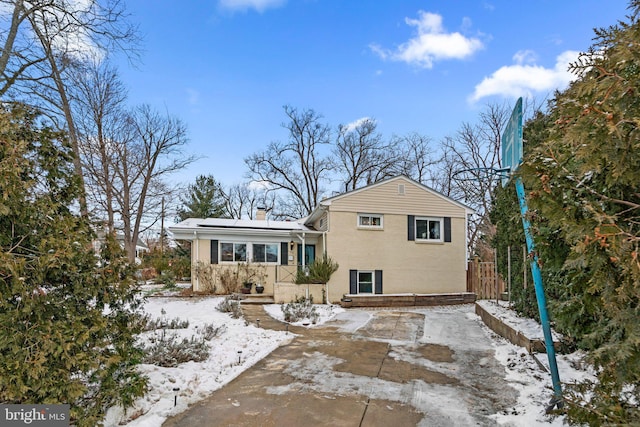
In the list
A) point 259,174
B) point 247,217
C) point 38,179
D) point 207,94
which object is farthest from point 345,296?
point 247,217

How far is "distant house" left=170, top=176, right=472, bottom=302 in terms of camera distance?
14008 millimetres

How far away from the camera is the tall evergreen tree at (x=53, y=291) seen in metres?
2.46

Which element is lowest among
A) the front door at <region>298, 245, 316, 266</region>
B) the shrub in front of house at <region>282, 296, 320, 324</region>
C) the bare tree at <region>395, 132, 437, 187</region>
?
the shrub in front of house at <region>282, 296, 320, 324</region>

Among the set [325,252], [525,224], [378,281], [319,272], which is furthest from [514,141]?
[378,281]

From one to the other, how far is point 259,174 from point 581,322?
27961mm

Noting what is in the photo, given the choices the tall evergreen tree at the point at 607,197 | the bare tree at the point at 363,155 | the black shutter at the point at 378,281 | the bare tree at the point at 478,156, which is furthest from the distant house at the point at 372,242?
the bare tree at the point at 363,155

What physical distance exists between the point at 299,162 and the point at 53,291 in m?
27.1

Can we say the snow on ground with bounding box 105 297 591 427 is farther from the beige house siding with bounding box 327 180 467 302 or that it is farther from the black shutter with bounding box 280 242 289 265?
the black shutter with bounding box 280 242 289 265

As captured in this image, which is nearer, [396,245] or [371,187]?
[371,187]

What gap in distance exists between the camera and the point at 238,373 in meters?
4.72

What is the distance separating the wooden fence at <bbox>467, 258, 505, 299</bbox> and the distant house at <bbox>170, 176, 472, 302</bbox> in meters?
0.43

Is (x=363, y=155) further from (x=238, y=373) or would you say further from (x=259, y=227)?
(x=238, y=373)

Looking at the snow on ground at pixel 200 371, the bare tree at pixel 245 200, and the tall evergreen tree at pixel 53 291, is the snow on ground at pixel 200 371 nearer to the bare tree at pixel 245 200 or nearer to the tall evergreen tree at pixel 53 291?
the tall evergreen tree at pixel 53 291

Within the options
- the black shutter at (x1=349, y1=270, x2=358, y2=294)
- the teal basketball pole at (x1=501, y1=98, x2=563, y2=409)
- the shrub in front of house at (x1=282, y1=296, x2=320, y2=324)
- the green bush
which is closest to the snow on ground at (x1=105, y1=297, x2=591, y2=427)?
the teal basketball pole at (x1=501, y1=98, x2=563, y2=409)
